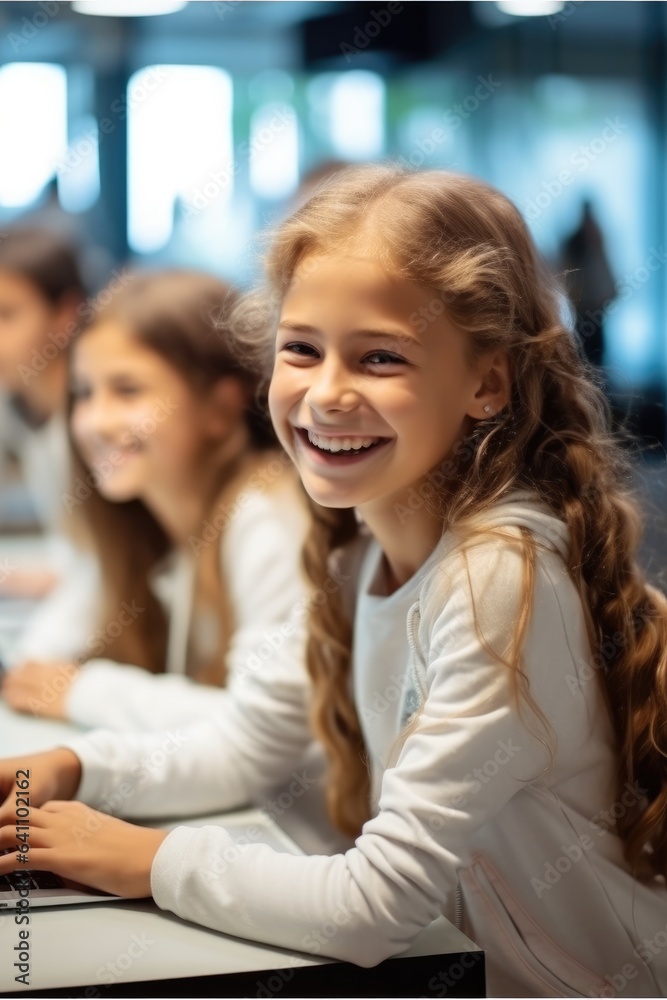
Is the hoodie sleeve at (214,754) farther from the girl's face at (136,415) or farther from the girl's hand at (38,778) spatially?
the girl's face at (136,415)

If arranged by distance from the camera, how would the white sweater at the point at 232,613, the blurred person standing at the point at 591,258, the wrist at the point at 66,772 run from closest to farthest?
the wrist at the point at 66,772 → the white sweater at the point at 232,613 → the blurred person standing at the point at 591,258

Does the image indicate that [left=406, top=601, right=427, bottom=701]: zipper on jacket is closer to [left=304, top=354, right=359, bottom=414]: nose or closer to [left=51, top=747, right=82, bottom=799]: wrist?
[left=304, top=354, right=359, bottom=414]: nose

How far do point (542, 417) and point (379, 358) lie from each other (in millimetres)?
179

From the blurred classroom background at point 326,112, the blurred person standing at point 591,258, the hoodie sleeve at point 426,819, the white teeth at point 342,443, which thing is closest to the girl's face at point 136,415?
the white teeth at point 342,443

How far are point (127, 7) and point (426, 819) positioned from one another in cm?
432

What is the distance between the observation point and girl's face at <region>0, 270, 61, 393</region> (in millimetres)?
2377

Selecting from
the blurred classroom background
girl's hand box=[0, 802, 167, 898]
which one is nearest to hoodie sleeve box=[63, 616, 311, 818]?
girl's hand box=[0, 802, 167, 898]

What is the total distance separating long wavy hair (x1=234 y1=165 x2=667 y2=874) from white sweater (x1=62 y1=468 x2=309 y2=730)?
38 centimetres

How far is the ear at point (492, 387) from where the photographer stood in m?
0.91

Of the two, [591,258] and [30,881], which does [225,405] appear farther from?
[591,258]

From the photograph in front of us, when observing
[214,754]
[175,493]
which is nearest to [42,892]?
[214,754]

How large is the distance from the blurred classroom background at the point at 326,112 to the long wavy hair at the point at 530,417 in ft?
11.2

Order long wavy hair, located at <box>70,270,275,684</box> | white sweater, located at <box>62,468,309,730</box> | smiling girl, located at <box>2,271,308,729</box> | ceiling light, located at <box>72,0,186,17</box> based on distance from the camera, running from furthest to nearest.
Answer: ceiling light, located at <box>72,0,186,17</box>
long wavy hair, located at <box>70,270,275,684</box>
smiling girl, located at <box>2,271,308,729</box>
white sweater, located at <box>62,468,309,730</box>

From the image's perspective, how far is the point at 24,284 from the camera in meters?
2.43
